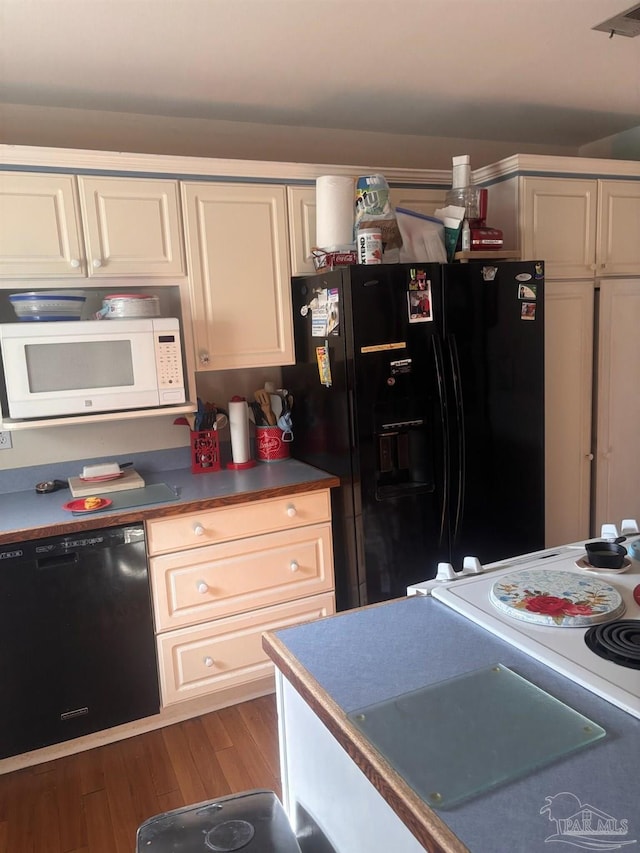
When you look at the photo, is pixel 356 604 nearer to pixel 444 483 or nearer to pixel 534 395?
pixel 444 483

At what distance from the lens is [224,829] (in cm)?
104

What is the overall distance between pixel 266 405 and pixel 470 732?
6.80 ft

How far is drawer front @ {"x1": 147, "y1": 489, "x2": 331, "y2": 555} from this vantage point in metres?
2.24

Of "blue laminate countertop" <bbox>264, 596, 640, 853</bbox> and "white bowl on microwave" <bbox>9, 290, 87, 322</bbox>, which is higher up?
"white bowl on microwave" <bbox>9, 290, 87, 322</bbox>

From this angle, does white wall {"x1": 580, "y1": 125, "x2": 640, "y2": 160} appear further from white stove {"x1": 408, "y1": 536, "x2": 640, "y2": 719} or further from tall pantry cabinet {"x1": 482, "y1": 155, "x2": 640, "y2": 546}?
white stove {"x1": 408, "y1": 536, "x2": 640, "y2": 719}

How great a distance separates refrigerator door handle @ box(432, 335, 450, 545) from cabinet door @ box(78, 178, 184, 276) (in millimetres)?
1048

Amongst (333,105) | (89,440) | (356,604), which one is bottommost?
(356,604)

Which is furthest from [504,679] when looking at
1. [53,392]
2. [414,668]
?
[53,392]

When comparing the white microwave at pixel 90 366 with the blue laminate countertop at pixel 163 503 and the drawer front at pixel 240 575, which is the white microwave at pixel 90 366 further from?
the drawer front at pixel 240 575

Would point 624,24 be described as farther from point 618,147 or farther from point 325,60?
point 618,147

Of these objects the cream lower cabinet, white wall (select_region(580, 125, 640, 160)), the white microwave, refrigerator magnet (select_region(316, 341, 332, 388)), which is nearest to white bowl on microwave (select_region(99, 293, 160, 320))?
the white microwave

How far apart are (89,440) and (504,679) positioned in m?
2.16

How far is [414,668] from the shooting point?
1044 millimetres

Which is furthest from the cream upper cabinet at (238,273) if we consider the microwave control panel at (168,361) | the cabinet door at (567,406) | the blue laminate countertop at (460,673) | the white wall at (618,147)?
the white wall at (618,147)
